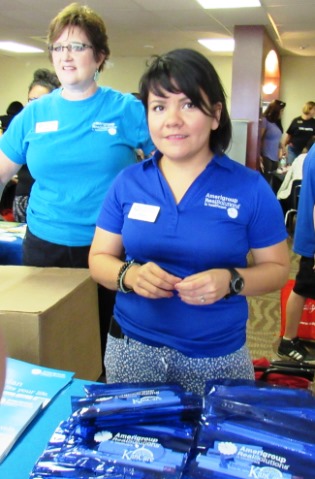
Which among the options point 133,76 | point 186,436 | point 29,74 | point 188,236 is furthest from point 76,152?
point 29,74

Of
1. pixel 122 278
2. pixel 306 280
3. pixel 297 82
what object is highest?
pixel 297 82

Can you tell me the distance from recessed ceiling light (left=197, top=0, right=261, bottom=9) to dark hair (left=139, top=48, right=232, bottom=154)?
5.39 metres

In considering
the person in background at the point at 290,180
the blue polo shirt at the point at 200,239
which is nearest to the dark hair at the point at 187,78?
the blue polo shirt at the point at 200,239

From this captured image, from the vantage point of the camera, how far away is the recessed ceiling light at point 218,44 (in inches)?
350

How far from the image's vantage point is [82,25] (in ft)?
5.22

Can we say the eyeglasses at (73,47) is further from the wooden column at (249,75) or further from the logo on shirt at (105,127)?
the wooden column at (249,75)

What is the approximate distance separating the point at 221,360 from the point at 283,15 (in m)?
6.61

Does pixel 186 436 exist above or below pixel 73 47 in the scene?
below

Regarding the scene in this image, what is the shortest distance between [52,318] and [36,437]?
321 mm

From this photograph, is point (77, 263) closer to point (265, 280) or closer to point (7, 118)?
point (265, 280)

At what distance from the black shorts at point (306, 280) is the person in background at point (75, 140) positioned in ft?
5.26

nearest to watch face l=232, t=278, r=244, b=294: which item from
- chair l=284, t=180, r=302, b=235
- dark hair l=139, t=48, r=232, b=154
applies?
dark hair l=139, t=48, r=232, b=154

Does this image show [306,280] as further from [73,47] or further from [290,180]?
[290,180]

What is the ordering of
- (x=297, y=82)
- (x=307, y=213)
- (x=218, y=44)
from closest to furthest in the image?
1. (x=307, y=213)
2. (x=218, y=44)
3. (x=297, y=82)
